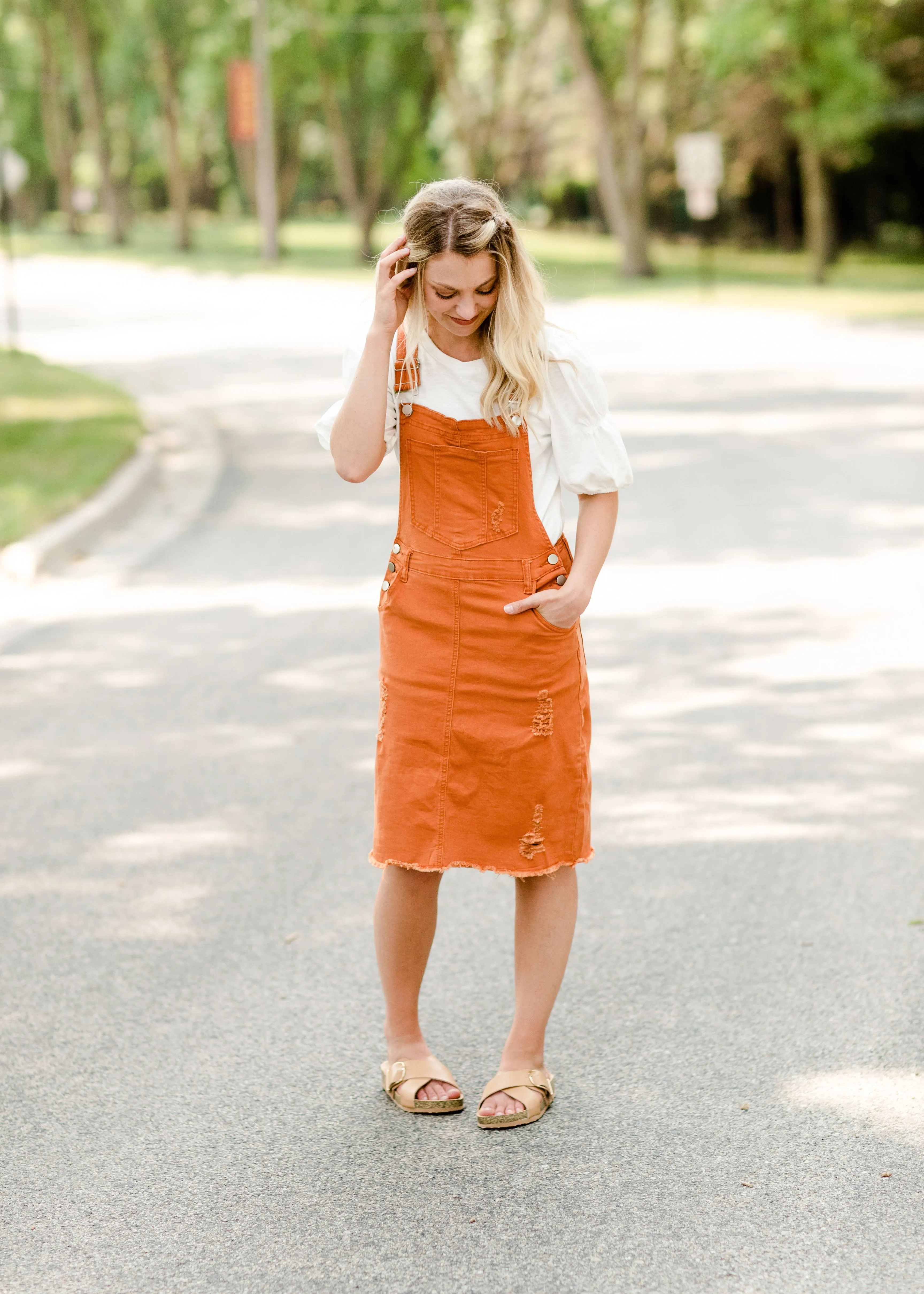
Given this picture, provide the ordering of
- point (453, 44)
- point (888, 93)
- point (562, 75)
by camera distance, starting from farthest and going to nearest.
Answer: point (562, 75)
point (453, 44)
point (888, 93)

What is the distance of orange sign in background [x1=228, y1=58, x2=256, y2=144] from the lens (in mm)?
45156

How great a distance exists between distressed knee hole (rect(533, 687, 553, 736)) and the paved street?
0.86 meters

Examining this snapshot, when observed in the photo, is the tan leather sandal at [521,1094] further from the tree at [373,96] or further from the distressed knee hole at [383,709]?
the tree at [373,96]

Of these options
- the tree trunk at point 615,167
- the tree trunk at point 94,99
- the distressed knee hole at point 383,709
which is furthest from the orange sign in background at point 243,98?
the distressed knee hole at point 383,709

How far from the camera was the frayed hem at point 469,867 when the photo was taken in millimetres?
3373

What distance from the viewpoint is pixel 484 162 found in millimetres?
49594

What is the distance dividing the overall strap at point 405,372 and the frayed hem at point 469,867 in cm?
97

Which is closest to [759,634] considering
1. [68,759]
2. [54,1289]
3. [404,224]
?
[68,759]

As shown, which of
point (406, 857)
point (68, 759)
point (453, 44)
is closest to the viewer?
point (406, 857)

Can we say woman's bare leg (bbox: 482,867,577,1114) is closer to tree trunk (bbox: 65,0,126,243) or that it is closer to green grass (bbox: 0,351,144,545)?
green grass (bbox: 0,351,144,545)

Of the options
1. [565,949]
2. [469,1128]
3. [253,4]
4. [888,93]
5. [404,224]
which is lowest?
[469,1128]

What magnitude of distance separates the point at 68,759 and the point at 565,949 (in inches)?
117

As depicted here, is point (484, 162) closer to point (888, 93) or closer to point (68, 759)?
point (888, 93)

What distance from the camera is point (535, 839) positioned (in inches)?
134
